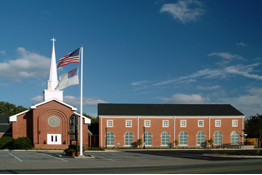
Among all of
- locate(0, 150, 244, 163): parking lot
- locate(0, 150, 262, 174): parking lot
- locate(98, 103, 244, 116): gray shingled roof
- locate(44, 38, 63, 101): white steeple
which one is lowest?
locate(0, 150, 244, 163): parking lot

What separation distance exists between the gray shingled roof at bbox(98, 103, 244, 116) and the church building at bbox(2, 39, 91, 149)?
8696mm

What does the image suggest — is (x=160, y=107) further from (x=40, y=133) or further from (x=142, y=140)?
(x=40, y=133)

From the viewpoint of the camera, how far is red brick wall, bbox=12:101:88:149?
45.9m

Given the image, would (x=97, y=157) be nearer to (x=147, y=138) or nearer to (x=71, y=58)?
(x=71, y=58)

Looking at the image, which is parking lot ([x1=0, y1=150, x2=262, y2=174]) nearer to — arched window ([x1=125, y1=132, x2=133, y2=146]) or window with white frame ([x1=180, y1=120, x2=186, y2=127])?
arched window ([x1=125, y1=132, x2=133, y2=146])

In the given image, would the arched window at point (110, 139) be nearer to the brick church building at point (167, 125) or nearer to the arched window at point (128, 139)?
the brick church building at point (167, 125)

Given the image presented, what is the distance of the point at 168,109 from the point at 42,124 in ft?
84.8

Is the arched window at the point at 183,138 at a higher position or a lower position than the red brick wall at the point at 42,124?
lower

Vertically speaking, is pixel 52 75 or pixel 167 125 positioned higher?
pixel 52 75

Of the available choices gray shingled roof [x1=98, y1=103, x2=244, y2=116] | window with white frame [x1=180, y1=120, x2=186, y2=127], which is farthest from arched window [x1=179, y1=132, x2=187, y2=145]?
gray shingled roof [x1=98, y1=103, x2=244, y2=116]

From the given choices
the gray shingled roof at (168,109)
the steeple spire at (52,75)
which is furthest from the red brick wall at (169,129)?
the steeple spire at (52,75)

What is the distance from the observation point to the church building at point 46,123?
45.9 metres

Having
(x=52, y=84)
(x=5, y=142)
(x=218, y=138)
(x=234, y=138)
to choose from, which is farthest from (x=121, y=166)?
(x=234, y=138)

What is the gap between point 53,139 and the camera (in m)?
47.1
